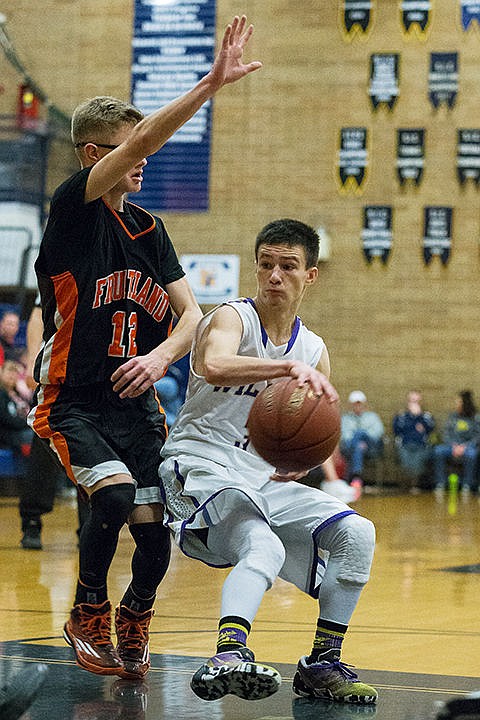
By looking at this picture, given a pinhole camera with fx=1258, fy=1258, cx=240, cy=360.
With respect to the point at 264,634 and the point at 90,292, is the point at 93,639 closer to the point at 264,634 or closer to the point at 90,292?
the point at 90,292

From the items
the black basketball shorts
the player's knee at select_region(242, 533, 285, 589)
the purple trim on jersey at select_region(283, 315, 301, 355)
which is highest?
the purple trim on jersey at select_region(283, 315, 301, 355)

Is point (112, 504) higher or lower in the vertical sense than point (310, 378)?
lower

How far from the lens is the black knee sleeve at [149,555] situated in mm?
3977

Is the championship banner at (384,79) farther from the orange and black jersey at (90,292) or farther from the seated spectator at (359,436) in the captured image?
the orange and black jersey at (90,292)

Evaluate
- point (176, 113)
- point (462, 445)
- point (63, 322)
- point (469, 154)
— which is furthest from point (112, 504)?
point (469, 154)

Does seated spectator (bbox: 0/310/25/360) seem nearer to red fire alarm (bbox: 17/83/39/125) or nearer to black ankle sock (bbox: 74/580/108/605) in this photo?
red fire alarm (bbox: 17/83/39/125)

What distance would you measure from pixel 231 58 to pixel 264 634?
2450 millimetres

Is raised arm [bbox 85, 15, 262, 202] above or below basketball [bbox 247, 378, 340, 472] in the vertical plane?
above

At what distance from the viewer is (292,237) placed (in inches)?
155

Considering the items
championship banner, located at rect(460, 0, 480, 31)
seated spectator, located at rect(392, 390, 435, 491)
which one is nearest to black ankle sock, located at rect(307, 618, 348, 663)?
seated spectator, located at rect(392, 390, 435, 491)

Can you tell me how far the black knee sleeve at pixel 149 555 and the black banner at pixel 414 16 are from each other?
46.5ft

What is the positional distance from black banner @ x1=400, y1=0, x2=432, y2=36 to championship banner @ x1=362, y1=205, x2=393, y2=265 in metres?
2.40

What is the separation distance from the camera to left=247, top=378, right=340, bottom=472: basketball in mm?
3543

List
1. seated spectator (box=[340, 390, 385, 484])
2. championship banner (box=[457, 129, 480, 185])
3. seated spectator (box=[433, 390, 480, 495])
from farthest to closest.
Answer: championship banner (box=[457, 129, 480, 185]) → seated spectator (box=[433, 390, 480, 495]) → seated spectator (box=[340, 390, 385, 484])
